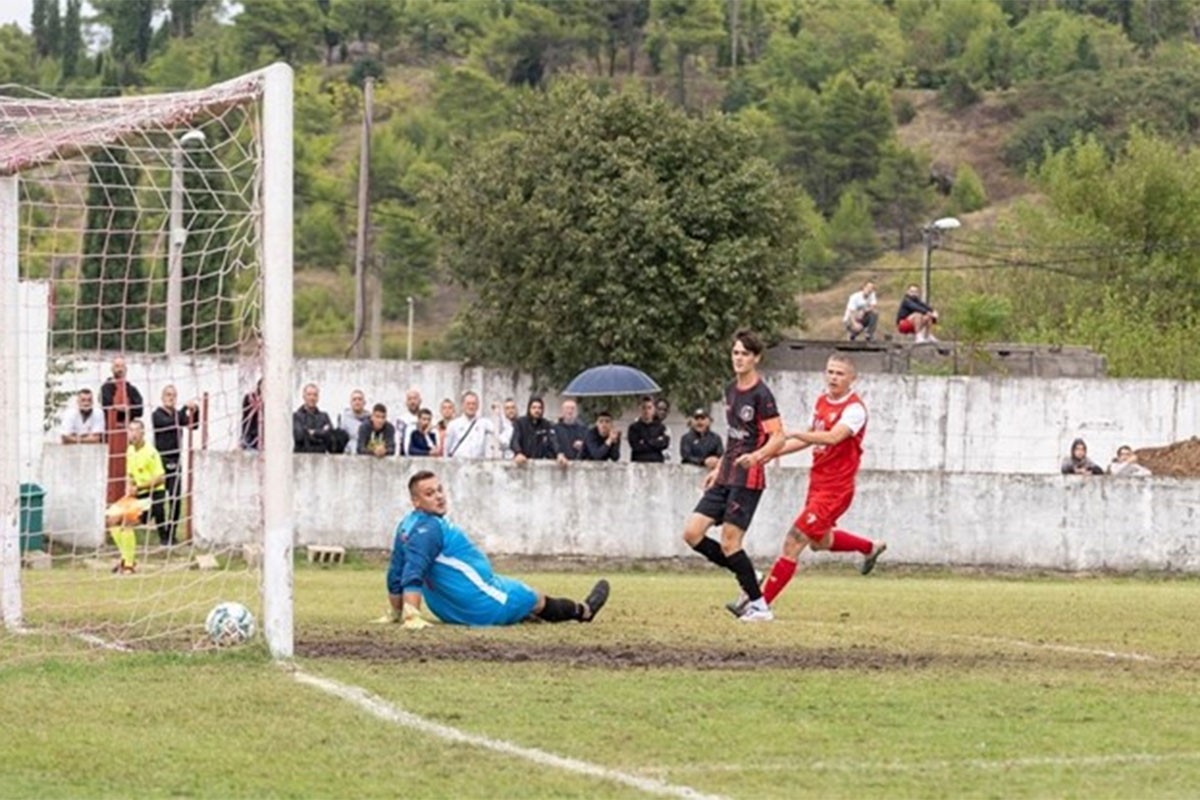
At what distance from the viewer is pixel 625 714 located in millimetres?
11172

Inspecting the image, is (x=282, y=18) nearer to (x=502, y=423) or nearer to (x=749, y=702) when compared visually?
(x=502, y=423)

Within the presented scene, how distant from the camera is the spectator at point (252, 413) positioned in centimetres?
1452

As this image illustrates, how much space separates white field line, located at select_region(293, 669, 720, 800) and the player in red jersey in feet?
18.6

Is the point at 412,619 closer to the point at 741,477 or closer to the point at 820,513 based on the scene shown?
the point at 741,477

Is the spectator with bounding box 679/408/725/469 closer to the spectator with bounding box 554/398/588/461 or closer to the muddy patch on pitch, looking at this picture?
the spectator with bounding box 554/398/588/461

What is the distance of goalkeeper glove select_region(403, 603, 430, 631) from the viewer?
51.3 ft

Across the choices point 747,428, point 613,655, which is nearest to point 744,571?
point 747,428

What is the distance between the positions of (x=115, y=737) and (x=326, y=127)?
16388 centimetres

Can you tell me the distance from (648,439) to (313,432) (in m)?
4.30

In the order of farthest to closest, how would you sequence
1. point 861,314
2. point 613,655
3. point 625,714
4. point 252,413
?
point 861,314 → point 252,413 → point 613,655 → point 625,714

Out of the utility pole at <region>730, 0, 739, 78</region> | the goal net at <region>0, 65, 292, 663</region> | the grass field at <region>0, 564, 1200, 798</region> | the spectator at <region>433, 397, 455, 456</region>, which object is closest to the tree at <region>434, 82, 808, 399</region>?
the spectator at <region>433, 397, 455, 456</region>

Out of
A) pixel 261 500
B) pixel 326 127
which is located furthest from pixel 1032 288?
pixel 326 127

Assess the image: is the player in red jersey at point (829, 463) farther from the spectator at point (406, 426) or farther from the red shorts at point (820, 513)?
the spectator at point (406, 426)

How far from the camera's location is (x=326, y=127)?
6767 inches
